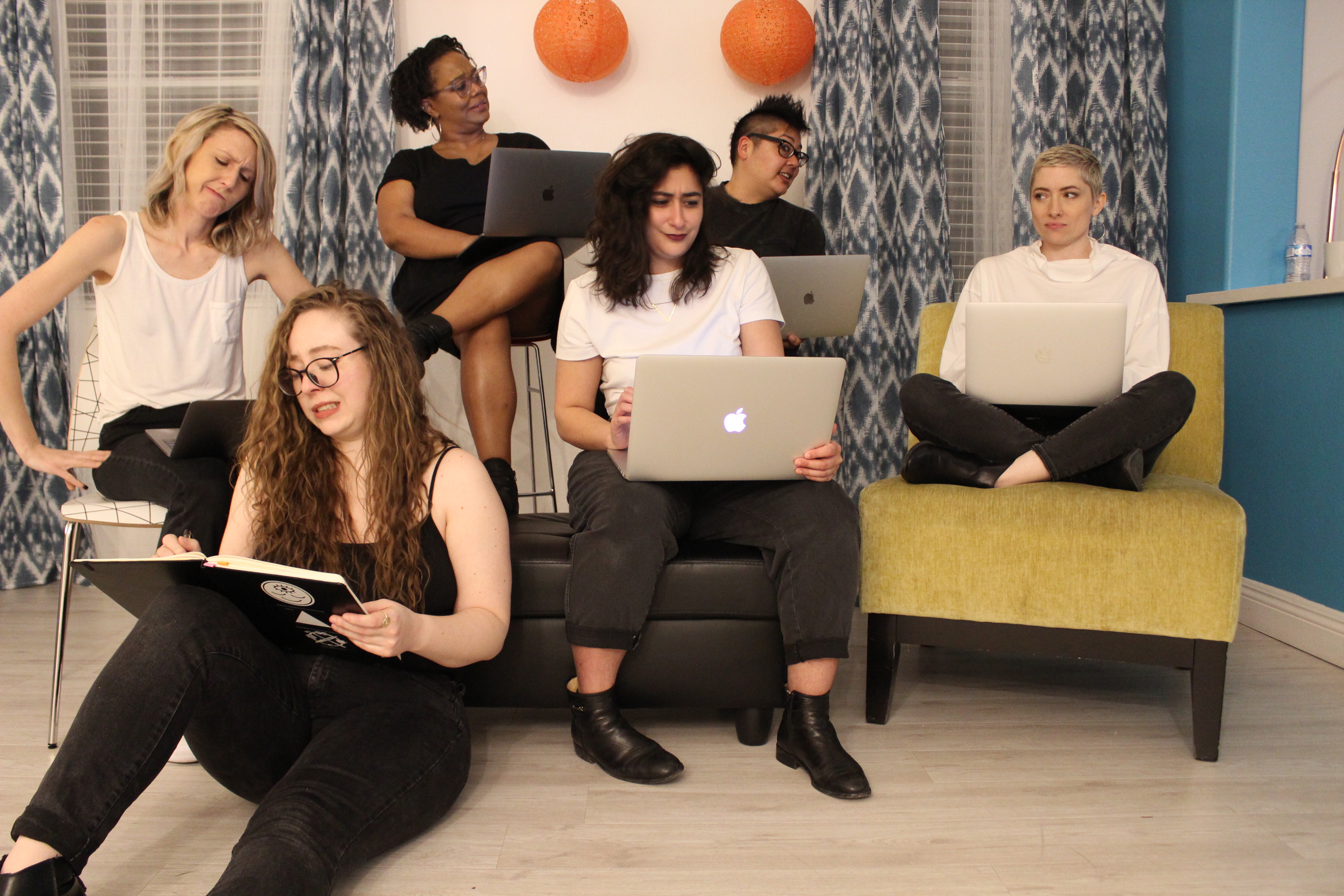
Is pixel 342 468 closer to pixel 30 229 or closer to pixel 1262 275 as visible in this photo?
pixel 30 229

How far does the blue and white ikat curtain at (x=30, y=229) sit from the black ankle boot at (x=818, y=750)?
100 inches

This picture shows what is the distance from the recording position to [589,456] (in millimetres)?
1790

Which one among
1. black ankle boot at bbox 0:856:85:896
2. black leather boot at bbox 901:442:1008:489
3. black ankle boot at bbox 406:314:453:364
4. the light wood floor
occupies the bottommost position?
the light wood floor

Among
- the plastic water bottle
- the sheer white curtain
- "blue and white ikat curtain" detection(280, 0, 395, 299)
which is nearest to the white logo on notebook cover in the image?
"blue and white ikat curtain" detection(280, 0, 395, 299)

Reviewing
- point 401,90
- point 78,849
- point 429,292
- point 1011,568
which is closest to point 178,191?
point 429,292

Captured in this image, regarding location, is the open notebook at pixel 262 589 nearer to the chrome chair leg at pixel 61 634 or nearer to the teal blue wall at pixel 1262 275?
the chrome chair leg at pixel 61 634

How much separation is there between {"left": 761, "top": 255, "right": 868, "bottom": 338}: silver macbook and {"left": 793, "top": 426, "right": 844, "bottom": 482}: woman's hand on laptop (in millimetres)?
730

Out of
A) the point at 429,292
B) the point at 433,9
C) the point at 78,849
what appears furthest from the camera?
the point at 433,9

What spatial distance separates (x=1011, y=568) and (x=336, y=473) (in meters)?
1.15

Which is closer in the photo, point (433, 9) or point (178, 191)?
point (178, 191)

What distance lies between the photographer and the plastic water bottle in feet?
8.45

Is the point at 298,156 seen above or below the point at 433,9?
below

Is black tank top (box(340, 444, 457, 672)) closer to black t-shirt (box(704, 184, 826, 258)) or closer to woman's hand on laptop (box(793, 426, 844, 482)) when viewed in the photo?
woman's hand on laptop (box(793, 426, 844, 482))

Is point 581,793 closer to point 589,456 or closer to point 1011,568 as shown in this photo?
point 589,456
